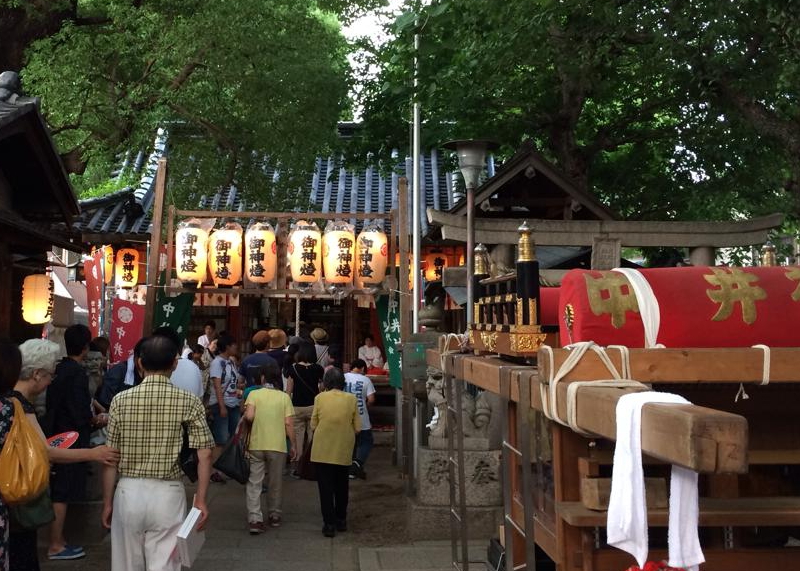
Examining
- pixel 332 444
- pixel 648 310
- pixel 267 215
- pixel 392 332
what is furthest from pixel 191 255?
pixel 648 310

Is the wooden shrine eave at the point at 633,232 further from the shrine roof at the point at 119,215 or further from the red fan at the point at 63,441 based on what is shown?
the shrine roof at the point at 119,215

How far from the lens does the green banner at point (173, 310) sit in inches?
549

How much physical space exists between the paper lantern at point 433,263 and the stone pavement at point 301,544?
8.51 meters

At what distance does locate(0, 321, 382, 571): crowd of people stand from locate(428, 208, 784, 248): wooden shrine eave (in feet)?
9.74

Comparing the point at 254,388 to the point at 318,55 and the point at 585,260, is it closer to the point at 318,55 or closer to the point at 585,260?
the point at 585,260

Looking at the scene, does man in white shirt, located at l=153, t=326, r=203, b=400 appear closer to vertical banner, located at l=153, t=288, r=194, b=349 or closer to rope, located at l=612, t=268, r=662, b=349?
vertical banner, located at l=153, t=288, r=194, b=349

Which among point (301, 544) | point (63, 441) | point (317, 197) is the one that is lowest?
point (301, 544)

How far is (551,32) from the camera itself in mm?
12891

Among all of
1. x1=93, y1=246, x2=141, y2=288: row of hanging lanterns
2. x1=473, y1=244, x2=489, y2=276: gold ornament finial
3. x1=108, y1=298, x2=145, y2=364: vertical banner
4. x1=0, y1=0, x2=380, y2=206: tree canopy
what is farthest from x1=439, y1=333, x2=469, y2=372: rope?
x1=93, y1=246, x2=141, y2=288: row of hanging lanterns

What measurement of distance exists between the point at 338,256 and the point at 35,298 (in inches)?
180

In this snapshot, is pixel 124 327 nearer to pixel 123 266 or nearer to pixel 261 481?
Result: pixel 261 481

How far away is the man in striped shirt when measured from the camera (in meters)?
5.37

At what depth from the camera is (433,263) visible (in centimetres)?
2016

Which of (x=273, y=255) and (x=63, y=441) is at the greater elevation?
(x=273, y=255)
